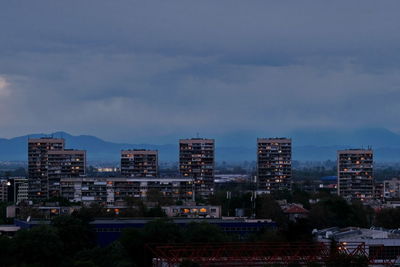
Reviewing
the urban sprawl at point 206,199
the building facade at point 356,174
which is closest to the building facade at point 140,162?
the urban sprawl at point 206,199

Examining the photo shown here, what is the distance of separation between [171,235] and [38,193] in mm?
43762

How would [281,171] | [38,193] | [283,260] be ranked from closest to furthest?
1. [283,260]
2. [38,193]
3. [281,171]

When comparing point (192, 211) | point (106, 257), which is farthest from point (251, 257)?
point (192, 211)

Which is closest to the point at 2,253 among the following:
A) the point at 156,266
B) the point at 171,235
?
the point at 171,235

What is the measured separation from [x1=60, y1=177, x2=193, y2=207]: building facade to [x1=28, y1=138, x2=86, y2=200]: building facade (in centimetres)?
846

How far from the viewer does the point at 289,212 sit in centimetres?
4934

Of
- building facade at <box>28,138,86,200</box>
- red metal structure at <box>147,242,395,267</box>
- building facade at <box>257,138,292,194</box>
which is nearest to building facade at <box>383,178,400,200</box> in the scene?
building facade at <box>257,138,292,194</box>

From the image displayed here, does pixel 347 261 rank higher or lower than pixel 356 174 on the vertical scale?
lower

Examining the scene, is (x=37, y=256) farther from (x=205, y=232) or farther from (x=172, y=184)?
(x=172, y=184)

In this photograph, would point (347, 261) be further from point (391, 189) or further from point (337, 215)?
point (391, 189)

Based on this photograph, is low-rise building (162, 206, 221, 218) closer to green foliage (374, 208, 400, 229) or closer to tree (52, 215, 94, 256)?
green foliage (374, 208, 400, 229)

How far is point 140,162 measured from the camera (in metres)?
78.1

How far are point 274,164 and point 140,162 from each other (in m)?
11.8

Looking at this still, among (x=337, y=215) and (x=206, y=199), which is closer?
(x=337, y=215)
